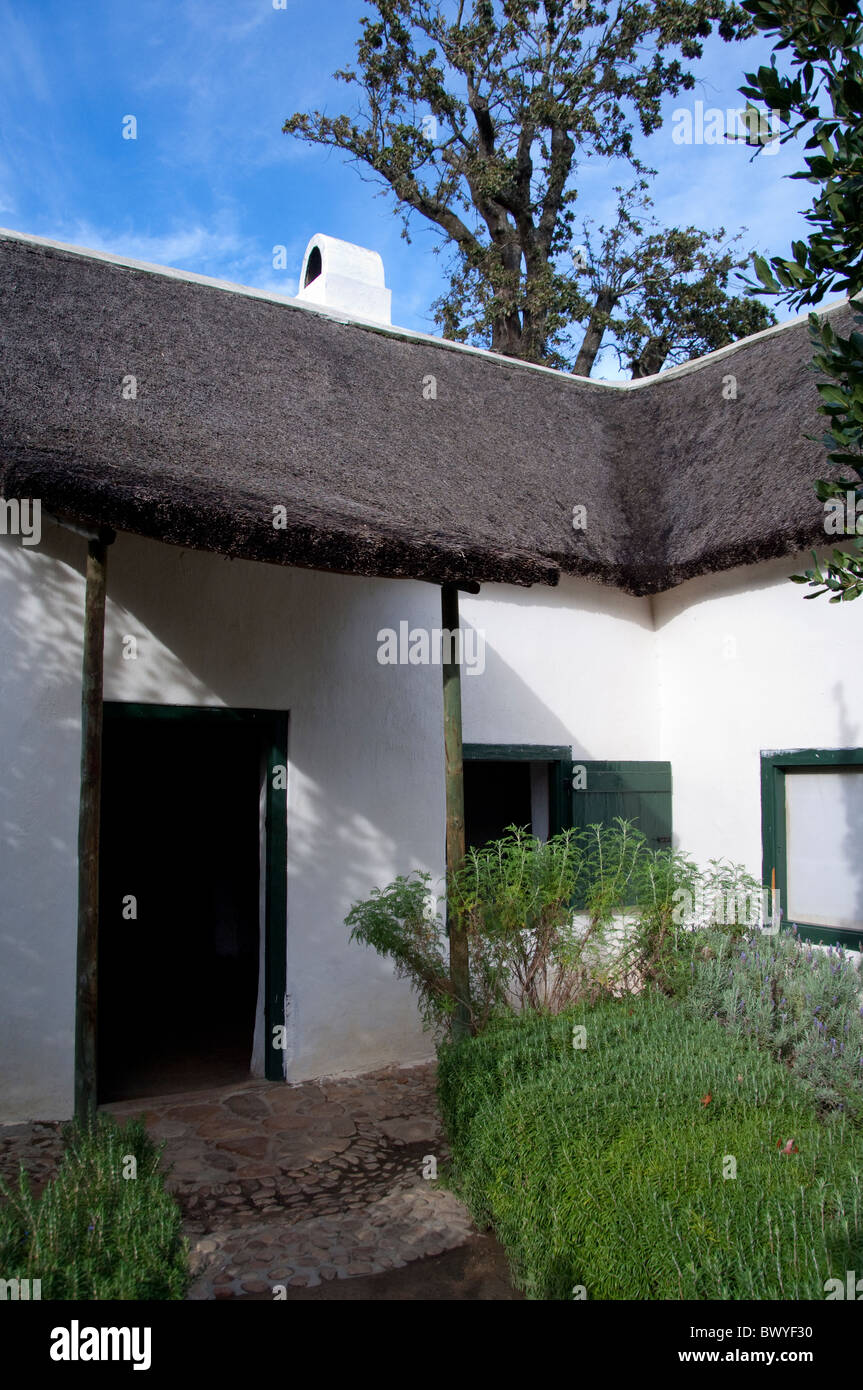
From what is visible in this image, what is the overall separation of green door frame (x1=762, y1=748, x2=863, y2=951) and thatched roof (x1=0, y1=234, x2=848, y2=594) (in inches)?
54.1

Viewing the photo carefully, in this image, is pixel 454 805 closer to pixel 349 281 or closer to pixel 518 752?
pixel 518 752

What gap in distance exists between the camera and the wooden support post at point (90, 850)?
159 inches

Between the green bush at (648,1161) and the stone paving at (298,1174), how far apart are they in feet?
1.14

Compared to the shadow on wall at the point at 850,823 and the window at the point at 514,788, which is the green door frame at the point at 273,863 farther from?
the shadow on wall at the point at 850,823

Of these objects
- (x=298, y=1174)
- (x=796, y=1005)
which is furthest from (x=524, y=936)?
(x=298, y=1174)

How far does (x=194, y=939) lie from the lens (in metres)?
10.5

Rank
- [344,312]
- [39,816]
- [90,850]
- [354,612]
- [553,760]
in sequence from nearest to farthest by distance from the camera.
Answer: [90,850] < [39,816] < [354,612] < [553,760] < [344,312]

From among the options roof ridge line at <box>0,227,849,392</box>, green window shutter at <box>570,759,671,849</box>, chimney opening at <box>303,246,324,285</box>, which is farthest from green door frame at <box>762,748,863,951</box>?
chimney opening at <box>303,246,324,285</box>

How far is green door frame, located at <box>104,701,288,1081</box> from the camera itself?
5.79 m

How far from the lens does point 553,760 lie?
7121 millimetres

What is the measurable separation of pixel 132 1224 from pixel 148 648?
11.6 ft

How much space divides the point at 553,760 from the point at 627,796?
725 mm
